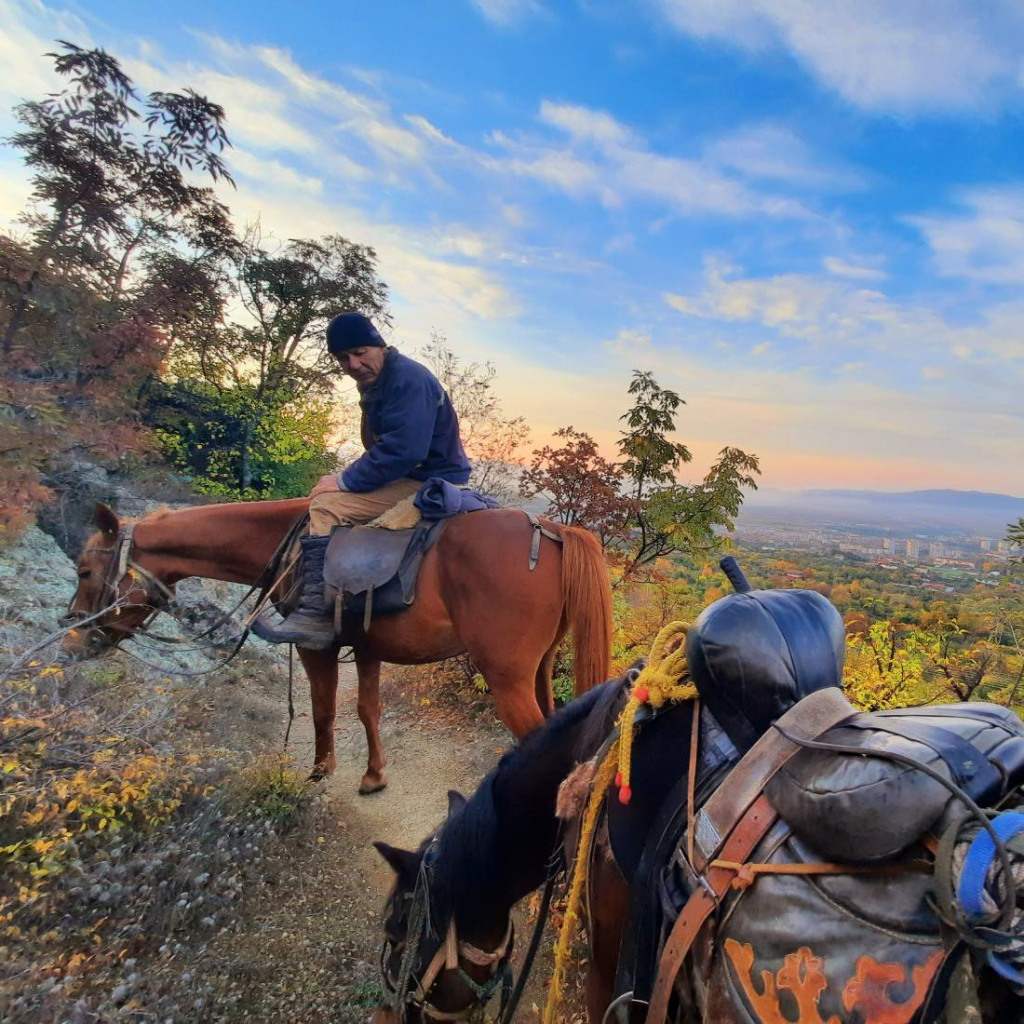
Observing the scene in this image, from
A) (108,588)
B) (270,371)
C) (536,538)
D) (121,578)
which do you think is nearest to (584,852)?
(536,538)

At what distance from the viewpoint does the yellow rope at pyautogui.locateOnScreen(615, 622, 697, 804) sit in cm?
128

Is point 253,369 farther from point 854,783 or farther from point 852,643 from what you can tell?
point 854,783

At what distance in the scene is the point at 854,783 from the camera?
940 millimetres

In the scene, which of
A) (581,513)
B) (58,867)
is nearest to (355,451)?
(581,513)

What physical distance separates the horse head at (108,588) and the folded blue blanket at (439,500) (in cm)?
195

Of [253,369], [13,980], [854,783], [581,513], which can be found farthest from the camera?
[253,369]

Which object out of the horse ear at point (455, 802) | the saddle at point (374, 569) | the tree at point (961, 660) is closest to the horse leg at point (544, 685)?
the saddle at point (374, 569)

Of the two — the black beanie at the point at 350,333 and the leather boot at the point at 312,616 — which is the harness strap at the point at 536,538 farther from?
the black beanie at the point at 350,333

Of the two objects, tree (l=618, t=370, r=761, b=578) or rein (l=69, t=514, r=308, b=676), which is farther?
tree (l=618, t=370, r=761, b=578)

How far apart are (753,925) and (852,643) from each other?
430cm

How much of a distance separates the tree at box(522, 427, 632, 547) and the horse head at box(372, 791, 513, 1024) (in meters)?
4.67

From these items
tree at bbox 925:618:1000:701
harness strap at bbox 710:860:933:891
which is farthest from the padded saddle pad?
tree at bbox 925:618:1000:701

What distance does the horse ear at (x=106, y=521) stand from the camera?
12.1ft

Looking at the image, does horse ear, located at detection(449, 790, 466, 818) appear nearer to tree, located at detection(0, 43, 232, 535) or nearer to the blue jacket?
the blue jacket
